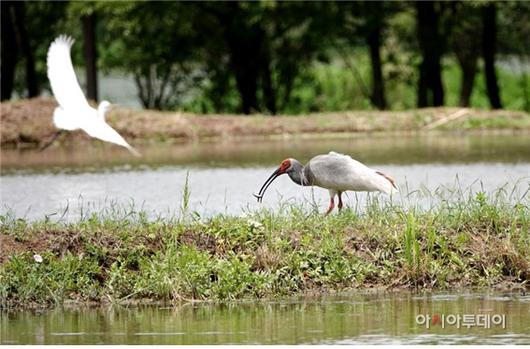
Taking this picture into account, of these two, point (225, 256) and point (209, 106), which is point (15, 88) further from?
point (225, 256)

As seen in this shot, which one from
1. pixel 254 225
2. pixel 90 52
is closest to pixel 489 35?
pixel 90 52

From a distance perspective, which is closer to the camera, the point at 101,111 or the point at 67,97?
the point at 67,97

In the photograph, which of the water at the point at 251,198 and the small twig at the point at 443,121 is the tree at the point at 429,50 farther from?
the water at the point at 251,198

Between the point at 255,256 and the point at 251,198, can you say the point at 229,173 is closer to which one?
the point at 251,198

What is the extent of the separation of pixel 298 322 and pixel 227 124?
20209 millimetres

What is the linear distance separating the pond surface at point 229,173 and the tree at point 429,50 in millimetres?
6264

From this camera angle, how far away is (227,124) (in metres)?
30.4

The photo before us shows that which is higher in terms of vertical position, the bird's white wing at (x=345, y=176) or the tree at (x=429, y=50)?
the tree at (x=429, y=50)

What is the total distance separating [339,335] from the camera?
32.1ft

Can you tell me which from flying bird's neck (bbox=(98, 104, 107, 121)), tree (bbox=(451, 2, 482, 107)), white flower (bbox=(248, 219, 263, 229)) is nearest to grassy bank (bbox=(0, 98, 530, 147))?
A: tree (bbox=(451, 2, 482, 107))

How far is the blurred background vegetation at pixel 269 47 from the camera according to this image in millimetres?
35094

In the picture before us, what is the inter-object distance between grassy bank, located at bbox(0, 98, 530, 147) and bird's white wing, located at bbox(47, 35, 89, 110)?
38.2ft
